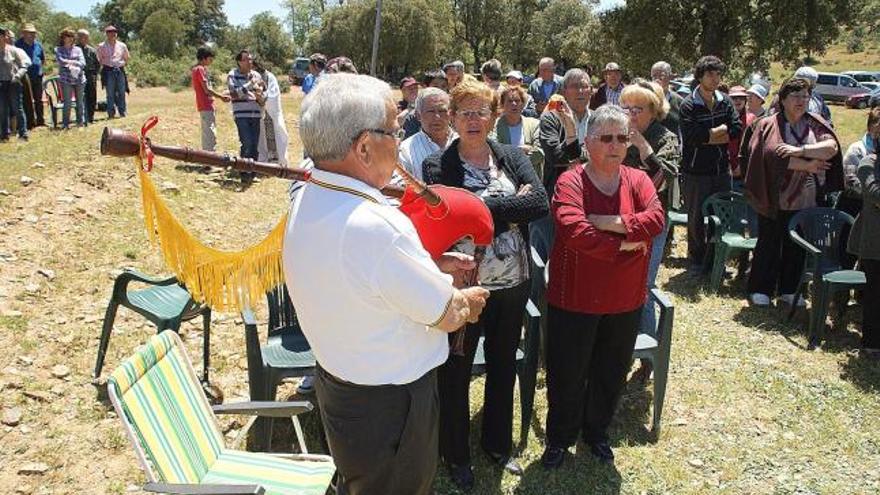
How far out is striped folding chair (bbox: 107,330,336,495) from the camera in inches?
→ 101

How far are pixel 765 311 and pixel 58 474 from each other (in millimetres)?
5519

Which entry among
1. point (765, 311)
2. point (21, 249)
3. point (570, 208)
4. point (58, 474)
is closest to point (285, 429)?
point (58, 474)

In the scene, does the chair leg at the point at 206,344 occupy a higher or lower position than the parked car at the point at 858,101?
lower

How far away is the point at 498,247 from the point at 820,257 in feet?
11.6

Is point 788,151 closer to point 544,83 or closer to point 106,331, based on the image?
point 544,83

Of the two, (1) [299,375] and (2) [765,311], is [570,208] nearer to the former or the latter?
(1) [299,375]

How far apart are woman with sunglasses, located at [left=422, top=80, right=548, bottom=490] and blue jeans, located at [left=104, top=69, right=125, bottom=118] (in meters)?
11.2

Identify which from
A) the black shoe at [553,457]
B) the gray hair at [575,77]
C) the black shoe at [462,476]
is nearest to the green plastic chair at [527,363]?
the black shoe at [553,457]

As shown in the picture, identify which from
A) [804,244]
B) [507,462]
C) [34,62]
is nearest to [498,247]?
[507,462]

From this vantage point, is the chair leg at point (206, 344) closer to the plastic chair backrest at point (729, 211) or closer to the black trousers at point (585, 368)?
the black trousers at point (585, 368)

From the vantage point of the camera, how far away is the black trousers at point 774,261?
6027mm

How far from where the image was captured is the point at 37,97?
1190cm

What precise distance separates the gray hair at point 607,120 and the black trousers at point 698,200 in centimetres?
376

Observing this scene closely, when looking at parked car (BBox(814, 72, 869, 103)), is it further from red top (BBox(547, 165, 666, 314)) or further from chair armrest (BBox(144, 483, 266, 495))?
chair armrest (BBox(144, 483, 266, 495))
